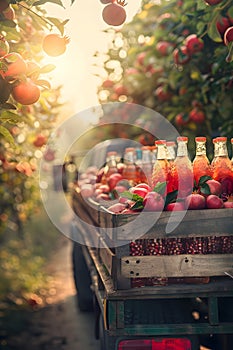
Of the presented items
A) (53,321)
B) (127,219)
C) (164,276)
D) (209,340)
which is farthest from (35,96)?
(53,321)

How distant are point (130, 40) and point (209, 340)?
546 centimetres

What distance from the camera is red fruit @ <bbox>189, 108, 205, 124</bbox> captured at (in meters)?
6.15

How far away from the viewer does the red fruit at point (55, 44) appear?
3.25 meters

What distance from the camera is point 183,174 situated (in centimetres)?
370

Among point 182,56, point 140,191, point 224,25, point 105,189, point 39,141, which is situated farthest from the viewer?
point 39,141

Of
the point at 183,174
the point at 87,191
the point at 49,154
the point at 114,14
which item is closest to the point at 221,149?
the point at 183,174

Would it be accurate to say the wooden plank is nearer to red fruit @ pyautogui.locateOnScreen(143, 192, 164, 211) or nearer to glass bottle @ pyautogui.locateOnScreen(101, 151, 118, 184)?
red fruit @ pyautogui.locateOnScreen(143, 192, 164, 211)

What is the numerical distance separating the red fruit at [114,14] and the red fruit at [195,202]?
41.3 inches

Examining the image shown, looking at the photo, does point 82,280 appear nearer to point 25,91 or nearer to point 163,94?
point 163,94

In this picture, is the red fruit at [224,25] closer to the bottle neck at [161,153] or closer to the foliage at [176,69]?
the foliage at [176,69]

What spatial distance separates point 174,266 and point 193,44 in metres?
3.09

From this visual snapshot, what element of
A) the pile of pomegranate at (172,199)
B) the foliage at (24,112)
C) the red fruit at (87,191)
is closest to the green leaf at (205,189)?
the pile of pomegranate at (172,199)

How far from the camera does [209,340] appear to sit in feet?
12.4

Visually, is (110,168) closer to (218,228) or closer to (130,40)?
(218,228)
